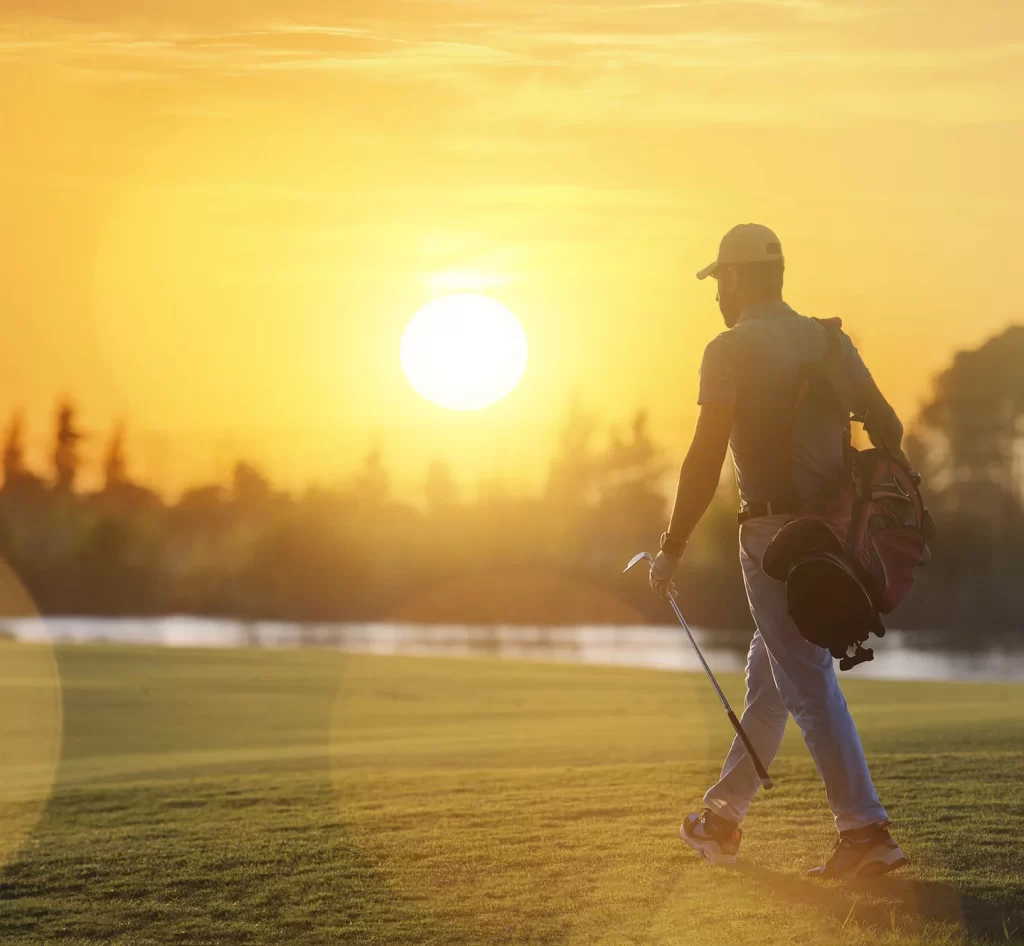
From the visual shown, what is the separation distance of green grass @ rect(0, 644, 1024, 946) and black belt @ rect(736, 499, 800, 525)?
1.45 m

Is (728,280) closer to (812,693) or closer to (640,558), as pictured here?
(640,558)

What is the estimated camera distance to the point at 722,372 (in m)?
6.44

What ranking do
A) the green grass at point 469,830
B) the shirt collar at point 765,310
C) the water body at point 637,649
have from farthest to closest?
the water body at point 637,649 < the shirt collar at point 765,310 < the green grass at point 469,830

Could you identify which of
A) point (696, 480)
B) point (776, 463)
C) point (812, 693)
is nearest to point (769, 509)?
point (776, 463)

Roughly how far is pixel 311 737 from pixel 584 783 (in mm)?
5113

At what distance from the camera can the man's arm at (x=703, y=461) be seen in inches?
253

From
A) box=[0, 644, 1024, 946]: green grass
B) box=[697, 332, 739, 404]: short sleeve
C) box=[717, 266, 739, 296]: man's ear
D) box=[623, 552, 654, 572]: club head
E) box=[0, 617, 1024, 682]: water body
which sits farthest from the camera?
box=[0, 617, 1024, 682]: water body

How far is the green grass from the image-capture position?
19.8 feet

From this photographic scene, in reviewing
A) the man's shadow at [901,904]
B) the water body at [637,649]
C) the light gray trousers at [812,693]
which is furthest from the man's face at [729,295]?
the water body at [637,649]

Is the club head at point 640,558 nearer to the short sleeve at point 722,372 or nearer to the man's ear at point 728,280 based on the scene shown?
the short sleeve at point 722,372

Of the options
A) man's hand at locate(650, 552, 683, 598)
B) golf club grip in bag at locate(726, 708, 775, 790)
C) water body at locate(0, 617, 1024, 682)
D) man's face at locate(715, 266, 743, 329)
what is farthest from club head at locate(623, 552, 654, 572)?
water body at locate(0, 617, 1024, 682)

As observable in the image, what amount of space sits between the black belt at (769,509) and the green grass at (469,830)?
4.77 ft

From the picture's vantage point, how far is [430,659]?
26359 mm

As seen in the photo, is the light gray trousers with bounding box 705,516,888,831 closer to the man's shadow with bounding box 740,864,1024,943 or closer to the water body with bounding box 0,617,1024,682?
the man's shadow with bounding box 740,864,1024,943
